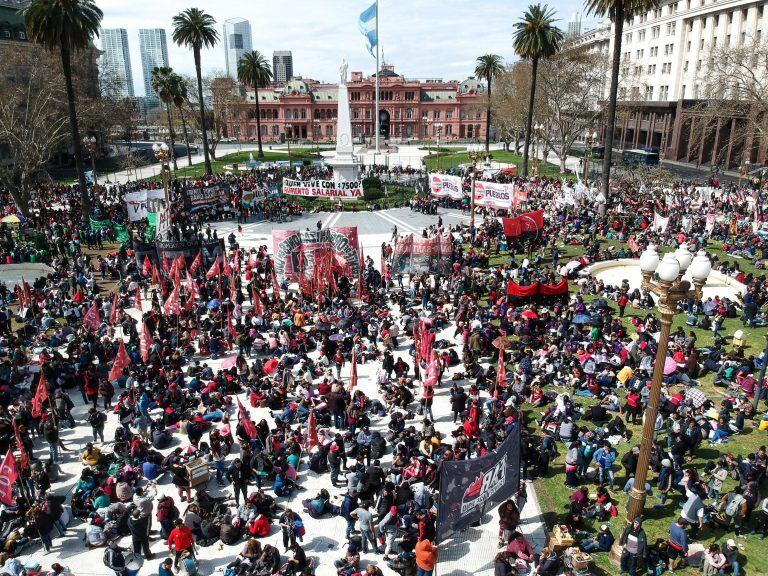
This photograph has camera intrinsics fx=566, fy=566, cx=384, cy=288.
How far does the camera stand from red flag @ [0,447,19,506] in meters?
11.7

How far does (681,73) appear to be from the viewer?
72938 millimetres

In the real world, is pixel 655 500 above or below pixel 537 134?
below

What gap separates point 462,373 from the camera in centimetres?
1938

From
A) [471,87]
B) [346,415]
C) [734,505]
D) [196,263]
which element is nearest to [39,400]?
[346,415]

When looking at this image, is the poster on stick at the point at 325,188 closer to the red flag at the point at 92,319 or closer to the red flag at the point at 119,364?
the red flag at the point at 92,319

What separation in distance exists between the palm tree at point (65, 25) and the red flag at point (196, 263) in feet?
59.0

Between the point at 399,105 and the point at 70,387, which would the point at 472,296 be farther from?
the point at 399,105

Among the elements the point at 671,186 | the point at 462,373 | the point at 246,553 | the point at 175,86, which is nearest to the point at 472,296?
the point at 462,373

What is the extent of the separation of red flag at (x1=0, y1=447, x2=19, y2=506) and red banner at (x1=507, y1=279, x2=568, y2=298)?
17.5 metres

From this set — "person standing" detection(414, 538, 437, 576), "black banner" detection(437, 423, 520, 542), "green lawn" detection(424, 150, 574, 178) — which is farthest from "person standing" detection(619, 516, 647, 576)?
"green lawn" detection(424, 150, 574, 178)

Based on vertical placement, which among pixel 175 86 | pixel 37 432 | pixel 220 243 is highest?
pixel 175 86

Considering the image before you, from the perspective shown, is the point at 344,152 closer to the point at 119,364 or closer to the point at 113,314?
the point at 113,314

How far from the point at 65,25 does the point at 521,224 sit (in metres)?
34.0

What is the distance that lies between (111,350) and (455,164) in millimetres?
66580
